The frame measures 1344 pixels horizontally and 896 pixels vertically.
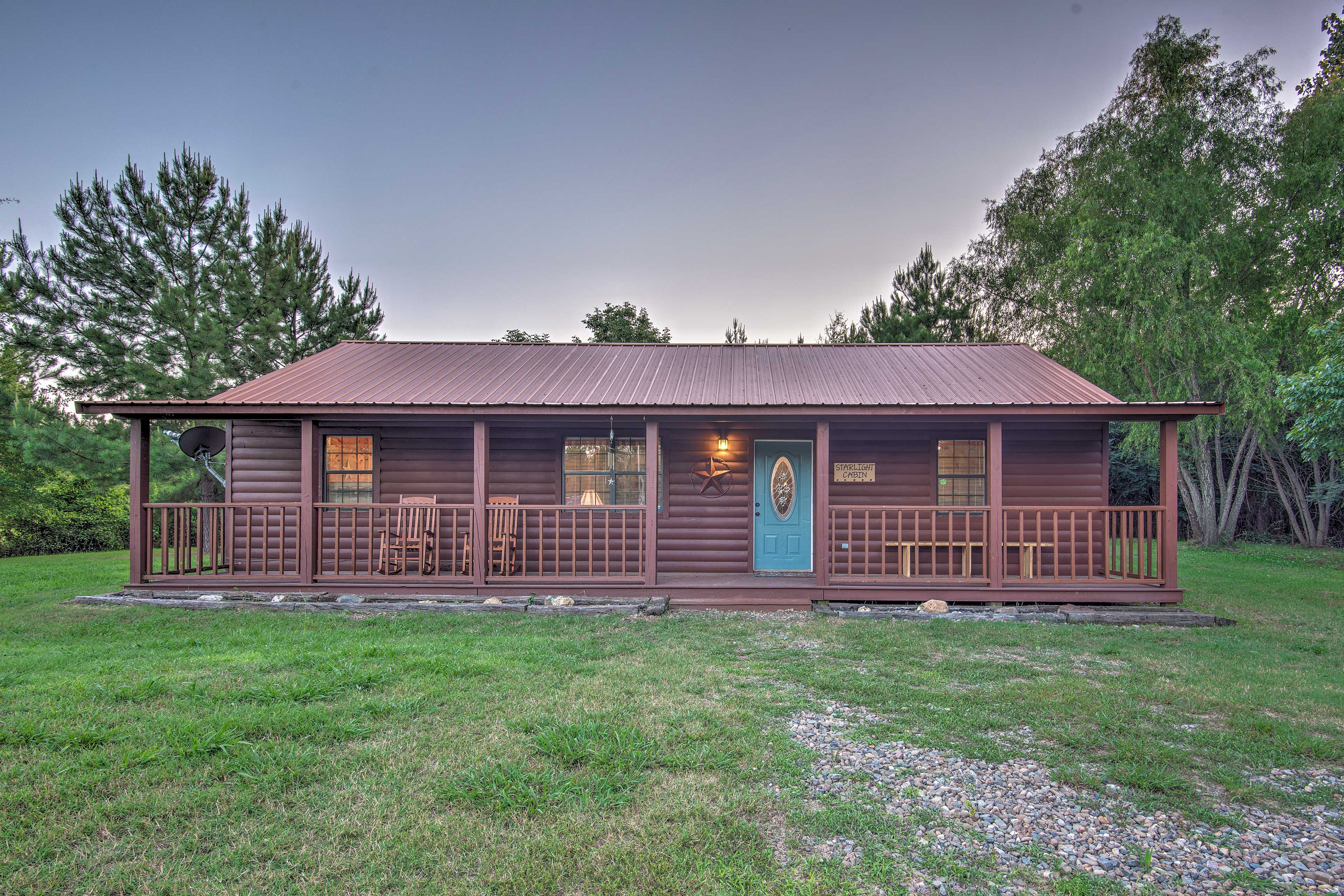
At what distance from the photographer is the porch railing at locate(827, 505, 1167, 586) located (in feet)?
26.2

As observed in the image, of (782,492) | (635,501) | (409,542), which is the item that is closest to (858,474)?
(782,492)

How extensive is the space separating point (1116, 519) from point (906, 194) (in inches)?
432

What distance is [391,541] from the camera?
9.31m

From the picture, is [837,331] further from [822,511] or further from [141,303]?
[141,303]

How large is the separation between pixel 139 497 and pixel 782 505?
28.9 feet

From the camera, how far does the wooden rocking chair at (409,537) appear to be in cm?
876

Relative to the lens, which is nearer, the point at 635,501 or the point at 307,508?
the point at 307,508

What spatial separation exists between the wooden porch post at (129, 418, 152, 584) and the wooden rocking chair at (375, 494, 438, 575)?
2.80 meters

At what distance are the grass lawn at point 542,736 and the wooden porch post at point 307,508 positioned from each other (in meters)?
1.33

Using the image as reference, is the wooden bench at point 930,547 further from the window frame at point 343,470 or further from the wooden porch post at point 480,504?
the window frame at point 343,470

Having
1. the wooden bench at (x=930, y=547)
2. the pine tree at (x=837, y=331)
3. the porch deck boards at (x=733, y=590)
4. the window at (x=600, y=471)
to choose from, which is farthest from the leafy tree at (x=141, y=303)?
the pine tree at (x=837, y=331)

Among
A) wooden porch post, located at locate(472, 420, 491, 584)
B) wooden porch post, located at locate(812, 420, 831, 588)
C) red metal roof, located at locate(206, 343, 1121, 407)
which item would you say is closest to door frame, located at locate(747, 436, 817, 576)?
red metal roof, located at locate(206, 343, 1121, 407)

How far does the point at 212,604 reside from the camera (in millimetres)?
7938

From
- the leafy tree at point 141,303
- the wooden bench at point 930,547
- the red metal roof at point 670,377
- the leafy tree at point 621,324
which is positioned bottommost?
the wooden bench at point 930,547
